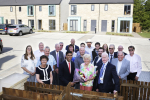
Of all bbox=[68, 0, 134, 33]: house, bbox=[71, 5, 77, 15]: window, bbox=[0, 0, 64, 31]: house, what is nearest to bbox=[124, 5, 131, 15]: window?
bbox=[68, 0, 134, 33]: house

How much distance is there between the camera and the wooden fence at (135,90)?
4.64 metres

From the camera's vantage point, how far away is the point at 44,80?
4.74 meters

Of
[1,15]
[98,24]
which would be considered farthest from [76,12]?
[1,15]

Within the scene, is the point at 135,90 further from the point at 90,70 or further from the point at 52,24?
the point at 52,24

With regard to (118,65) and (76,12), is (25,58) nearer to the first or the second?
(118,65)

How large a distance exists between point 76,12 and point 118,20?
30.5ft

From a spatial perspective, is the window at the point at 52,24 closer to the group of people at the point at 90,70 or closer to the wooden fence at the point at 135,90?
the group of people at the point at 90,70

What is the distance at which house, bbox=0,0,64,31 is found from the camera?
37000 mm

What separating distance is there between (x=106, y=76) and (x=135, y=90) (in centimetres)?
107

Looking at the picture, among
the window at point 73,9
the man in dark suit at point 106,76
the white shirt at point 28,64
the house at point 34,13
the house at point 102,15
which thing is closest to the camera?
the man in dark suit at point 106,76

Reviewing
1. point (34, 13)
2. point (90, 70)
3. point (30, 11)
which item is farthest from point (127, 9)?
point (90, 70)

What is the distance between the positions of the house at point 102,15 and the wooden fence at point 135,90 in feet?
98.9

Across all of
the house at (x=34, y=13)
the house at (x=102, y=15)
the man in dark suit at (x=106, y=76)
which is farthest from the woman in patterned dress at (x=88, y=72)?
the house at (x=34, y=13)

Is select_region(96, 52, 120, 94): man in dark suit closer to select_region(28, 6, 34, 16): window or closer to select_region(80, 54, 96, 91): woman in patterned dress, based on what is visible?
select_region(80, 54, 96, 91): woman in patterned dress
